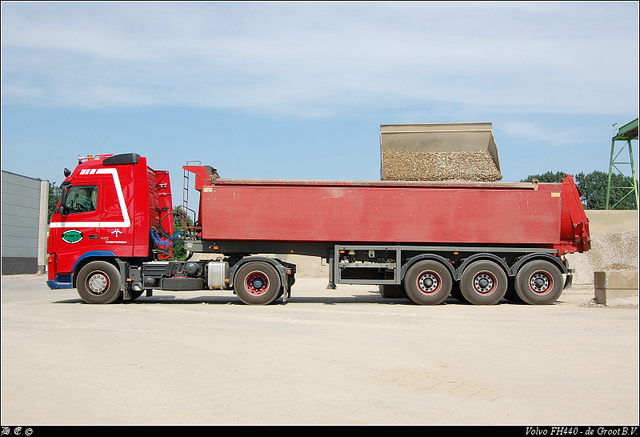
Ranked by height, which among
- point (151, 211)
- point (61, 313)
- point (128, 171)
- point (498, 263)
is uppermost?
point (128, 171)

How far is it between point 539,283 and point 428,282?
3.05 meters

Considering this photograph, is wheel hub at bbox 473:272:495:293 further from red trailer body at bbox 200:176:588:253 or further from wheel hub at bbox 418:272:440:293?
wheel hub at bbox 418:272:440:293

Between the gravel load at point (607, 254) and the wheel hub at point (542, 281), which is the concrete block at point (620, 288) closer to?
the wheel hub at point (542, 281)

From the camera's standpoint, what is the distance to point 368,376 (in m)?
6.52

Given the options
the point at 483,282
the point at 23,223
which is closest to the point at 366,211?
the point at 483,282

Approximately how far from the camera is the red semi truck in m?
15.2

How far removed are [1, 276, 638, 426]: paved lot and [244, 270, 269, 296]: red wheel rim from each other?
9.79ft

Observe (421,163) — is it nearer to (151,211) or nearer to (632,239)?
(151,211)

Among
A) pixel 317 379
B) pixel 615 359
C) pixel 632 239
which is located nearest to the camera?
pixel 317 379

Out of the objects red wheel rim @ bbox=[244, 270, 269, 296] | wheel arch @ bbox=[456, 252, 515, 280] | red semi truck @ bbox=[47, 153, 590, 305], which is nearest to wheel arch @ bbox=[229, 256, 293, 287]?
red semi truck @ bbox=[47, 153, 590, 305]

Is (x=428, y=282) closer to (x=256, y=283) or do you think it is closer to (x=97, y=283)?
(x=256, y=283)

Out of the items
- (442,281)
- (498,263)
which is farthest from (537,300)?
(442,281)

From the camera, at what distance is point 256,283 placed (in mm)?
15234

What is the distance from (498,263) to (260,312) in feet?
22.1
